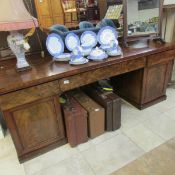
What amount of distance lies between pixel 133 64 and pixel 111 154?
33.7 inches

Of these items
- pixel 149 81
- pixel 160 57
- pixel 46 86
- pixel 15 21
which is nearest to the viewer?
pixel 15 21

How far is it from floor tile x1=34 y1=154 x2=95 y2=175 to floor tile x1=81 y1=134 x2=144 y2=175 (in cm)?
5

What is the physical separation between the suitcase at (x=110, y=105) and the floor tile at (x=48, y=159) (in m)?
0.44

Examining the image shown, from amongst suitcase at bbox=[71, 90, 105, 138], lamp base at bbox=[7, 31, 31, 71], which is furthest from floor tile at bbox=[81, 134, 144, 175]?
lamp base at bbox=[7, 31, 31, 71]

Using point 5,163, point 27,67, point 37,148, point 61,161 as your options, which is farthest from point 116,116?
point 5,163

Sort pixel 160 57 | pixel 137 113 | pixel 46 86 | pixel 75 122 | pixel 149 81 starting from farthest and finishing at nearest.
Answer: pixel 137 113, pixel 149 81, pixel 160 57, pixel 75 122, pixel 46 86

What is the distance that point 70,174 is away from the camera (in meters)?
1.41

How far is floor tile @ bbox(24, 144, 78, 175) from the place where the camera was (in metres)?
1.48

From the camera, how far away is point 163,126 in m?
1.85

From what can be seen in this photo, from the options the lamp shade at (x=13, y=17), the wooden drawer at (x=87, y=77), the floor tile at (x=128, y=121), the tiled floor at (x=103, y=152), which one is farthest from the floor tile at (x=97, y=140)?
the lamp shade at (x=13, y=17)

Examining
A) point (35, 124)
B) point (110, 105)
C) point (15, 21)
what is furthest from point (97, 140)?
point (15, 21)

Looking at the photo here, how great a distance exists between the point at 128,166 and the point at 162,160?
0.30 meters

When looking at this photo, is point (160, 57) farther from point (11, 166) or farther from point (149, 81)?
point (11, 166)

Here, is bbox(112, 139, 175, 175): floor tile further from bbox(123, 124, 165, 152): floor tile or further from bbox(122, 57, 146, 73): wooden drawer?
bbox(122, 57, 146, 73): wooden drawer
